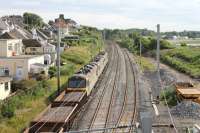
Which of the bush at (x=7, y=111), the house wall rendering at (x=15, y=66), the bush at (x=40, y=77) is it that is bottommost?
the bush at (x=7, y=111)

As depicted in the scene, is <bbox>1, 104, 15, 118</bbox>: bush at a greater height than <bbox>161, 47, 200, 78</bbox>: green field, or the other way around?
<bbox>161, 47, 200, 78</bbox>: green field

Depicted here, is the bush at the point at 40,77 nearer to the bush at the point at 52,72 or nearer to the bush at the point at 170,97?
the bush at the point at 52,72

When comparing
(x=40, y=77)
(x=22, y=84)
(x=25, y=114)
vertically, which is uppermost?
(x=40, y=77)

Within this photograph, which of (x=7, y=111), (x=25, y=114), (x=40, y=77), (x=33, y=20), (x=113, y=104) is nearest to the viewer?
(x=7, y=111)

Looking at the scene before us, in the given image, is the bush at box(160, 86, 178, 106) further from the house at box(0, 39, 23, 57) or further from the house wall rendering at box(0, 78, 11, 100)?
the house at box(0, 39, 23, 57)

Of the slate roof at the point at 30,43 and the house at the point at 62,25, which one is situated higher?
the house at the point at 62,25

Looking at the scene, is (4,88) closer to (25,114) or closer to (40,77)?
(40,77)

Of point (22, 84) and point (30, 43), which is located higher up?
point (30, 43)

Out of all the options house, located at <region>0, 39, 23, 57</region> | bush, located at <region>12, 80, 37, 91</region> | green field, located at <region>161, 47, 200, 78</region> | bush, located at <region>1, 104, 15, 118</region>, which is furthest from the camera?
green field, located at <region>161, 47, 200, 78</region>

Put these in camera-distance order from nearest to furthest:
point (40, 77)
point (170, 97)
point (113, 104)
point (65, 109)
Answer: point (65, 109)
point (113, 104)
point (170, 97)
point (40, 77)

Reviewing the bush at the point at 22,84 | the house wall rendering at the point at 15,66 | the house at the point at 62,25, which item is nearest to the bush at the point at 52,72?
the house wall rendering at the point at 15,66

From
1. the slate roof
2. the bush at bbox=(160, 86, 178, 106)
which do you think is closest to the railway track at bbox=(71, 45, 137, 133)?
the bush at bbox=(160, 86, 178, 106)

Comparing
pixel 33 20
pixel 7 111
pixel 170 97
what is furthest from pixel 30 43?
pixel 33 20

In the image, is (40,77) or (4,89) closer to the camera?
(4,89)
